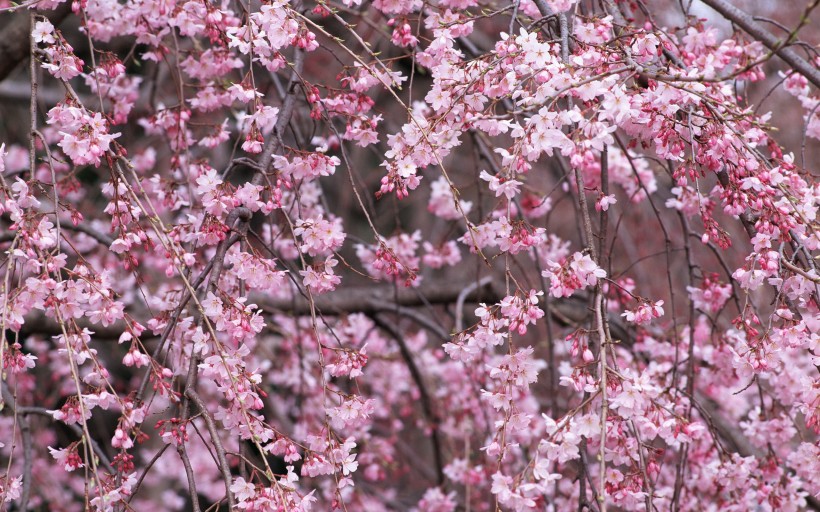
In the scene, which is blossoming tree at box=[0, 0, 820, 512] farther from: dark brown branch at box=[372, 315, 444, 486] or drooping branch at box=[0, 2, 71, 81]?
dark brown branch at box=[372, 315, 444, 486]

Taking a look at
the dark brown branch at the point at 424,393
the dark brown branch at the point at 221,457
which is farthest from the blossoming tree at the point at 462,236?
the dark brown branch at the point at 424,393

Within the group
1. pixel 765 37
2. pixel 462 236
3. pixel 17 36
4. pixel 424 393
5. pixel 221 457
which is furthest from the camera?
pixel 424 393

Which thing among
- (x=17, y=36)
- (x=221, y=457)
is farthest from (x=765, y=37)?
(x=17, y=36)

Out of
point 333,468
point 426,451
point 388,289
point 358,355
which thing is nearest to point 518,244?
point 358,355

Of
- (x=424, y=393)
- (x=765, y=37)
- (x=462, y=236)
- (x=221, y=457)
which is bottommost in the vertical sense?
(x=221, y=457)

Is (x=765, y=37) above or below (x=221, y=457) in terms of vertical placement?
above

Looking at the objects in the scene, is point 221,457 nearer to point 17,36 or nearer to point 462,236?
point 462,236

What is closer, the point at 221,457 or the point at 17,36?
the point at 221,457

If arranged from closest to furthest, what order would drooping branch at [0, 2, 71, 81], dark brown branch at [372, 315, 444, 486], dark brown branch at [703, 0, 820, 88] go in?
dark brown branch at [703, 0, 820, 88] < drooping branch at [0, 2, 71, 81] < dark brown branch at [372, 315, 444, 486]

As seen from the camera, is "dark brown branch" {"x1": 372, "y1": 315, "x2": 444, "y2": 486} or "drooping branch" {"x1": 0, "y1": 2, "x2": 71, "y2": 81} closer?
"drooping branch" {"x1": 0, "y1": 2, "x2": 71, "y2": 81}

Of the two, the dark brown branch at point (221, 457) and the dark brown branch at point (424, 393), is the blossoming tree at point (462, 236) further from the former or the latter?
the dark brown branch at point (424, 393)

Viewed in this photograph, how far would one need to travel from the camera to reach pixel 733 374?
2.88 metres

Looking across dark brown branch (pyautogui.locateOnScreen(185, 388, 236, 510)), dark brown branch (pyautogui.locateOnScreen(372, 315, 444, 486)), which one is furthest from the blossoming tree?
dark brown branch (pyautogui.locateOnScreen(372, 315, 444, 486))

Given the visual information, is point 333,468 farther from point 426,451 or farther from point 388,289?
point 426,451
